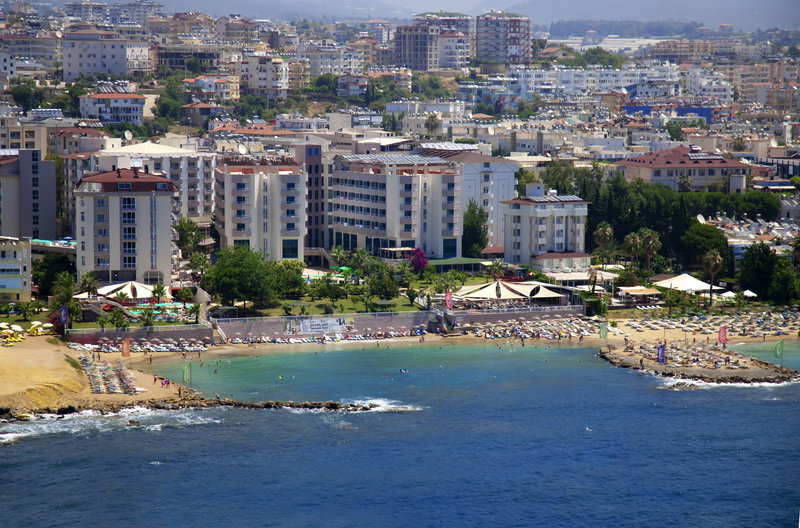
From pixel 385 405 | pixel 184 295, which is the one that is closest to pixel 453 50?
pixel 184 295

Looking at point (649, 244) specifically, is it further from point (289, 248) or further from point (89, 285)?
point (89, 285)

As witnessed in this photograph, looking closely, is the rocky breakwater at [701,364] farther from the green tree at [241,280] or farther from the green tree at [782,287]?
the green tree at [241,280]

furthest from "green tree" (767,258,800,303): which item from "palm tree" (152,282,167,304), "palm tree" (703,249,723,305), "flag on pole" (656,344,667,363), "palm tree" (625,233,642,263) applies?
"palm tree" (152,282,167,304)

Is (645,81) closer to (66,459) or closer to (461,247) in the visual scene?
(461,247)

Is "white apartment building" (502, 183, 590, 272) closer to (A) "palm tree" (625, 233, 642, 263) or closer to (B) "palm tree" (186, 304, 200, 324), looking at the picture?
(A) "palm tree" (625, 233, 642, 263)

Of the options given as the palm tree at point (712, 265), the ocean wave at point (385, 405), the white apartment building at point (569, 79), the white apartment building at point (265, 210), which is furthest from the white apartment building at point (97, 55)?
the ocean wave at point (385, 405)
